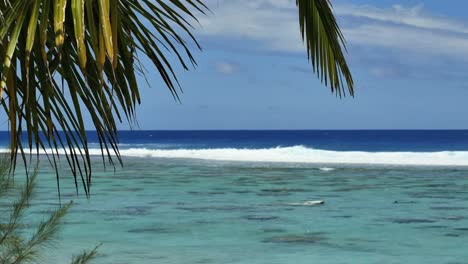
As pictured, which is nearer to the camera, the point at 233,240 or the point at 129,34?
the point at 129,34

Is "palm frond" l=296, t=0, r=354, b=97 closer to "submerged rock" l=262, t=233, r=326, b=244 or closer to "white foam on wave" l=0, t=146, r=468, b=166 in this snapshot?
"submerged rock" l=262, t=233, r=326, b=244

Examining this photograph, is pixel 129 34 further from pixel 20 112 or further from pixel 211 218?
pixel 211 218

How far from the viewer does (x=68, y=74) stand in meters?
2.33

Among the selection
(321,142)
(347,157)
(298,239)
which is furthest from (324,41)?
(321,142)

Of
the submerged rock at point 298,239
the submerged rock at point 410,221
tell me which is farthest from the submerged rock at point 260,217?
the submerged rock at point 298,239

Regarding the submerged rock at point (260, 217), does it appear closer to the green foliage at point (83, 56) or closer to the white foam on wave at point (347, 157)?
the green foliage at point (83, 56)

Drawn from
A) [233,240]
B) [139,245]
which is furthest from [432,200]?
[139,245]

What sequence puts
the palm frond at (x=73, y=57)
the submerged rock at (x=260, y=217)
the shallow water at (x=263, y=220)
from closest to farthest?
the palm frond at (x=73, y=57) → the shallow water at (x=263, y=220) → the submerged rock at (x=260, y=217)

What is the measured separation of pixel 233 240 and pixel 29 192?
6.54 m

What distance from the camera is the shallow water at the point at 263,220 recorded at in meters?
8.57

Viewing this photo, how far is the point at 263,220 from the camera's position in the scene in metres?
11.5

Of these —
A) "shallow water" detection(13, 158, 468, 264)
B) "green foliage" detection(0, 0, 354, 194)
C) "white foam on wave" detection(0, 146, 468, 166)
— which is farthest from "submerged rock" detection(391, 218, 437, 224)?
"white foam on wave" detection(0, 146, 468, 166)

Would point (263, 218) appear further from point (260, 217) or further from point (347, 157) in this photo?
point (347, 157)

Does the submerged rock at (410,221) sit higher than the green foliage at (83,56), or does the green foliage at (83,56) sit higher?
the green foliage at (83,56)
